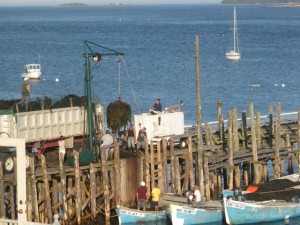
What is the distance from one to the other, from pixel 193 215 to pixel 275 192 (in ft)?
13.9

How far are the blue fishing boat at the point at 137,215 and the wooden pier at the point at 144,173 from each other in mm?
731

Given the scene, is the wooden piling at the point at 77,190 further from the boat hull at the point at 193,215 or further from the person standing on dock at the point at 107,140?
the boat hull at the point at 193,215

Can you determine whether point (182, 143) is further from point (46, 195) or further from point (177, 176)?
point (46, 195)

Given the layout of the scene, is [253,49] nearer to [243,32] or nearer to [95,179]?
[243,32]

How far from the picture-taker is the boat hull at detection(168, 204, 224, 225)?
3959cm

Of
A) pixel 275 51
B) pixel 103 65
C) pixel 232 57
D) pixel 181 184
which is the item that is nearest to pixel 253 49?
pixel 275 51

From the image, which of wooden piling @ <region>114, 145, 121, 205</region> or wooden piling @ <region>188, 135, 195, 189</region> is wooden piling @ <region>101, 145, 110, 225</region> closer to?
wooden piling @ <region>114, 145, 121, 205</region>

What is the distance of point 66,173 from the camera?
131ft

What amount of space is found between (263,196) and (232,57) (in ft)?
273

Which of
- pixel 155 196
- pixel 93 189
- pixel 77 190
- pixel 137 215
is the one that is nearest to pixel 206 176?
pixel 155 196

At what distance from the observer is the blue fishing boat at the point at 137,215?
39.6 metres

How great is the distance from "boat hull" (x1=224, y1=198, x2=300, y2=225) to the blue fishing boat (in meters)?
2.31

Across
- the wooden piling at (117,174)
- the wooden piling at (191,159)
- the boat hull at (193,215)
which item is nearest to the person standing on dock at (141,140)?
the wooden piling at (191,159)

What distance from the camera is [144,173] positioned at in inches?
1658
